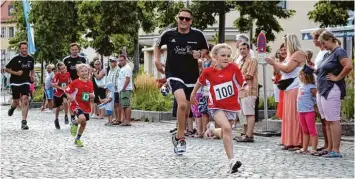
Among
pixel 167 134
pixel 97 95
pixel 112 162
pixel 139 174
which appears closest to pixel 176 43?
pixel 112 162

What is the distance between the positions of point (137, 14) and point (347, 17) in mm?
10662

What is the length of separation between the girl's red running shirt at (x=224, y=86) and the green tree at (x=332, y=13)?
648 inches

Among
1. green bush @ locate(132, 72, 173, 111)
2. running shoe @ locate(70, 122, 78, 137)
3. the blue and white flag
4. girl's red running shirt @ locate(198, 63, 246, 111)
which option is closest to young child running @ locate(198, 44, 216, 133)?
running shoe @ locate(70, 122, 78, 137)

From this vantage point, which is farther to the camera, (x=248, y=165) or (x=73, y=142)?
(x=73, y=142)

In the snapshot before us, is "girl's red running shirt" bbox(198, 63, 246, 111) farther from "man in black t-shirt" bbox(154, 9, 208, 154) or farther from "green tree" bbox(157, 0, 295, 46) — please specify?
"green tree" bbox(157, 0, 295, 46)

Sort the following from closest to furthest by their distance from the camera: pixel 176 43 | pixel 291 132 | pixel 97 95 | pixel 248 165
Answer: pixel 248 165 → pixel 176 43 → pixel 291 132 → pixel 97 95

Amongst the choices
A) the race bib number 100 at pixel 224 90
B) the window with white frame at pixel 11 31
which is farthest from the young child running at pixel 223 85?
the window with white frame at pixel 11 31

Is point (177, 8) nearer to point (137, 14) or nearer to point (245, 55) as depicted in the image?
point (137, 14)

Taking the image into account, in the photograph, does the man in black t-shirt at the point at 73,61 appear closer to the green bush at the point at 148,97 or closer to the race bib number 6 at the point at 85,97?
the green bush at the point at 148,97

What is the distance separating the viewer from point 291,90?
12.4 meters

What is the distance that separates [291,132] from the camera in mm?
12328

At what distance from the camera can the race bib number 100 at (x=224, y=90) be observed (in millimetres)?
9578

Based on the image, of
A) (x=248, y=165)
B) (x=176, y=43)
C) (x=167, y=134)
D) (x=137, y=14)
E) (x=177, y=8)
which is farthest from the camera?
(x=137, y=14)

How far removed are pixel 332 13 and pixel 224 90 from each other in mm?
17253
